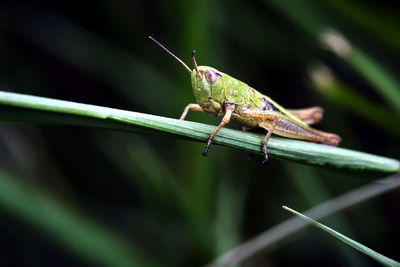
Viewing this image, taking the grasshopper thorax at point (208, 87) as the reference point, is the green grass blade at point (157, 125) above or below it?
below

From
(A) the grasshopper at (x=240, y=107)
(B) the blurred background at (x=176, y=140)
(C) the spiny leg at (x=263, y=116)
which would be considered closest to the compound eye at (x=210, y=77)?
(A) the grasshopper at (x=240, y=107)

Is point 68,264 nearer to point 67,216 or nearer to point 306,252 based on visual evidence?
point 67,216

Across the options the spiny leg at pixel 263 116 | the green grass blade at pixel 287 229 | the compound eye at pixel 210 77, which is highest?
the compound eye at pixel 210 77

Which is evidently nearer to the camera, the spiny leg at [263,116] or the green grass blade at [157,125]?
the green grass blade at [157,125]

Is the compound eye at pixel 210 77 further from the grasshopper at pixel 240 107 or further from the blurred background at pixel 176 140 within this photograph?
the blurred background at pixel 176 140

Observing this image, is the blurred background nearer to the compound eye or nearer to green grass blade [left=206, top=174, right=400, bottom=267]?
green grass blade [left=206, top=174, right=400, bottom=267]

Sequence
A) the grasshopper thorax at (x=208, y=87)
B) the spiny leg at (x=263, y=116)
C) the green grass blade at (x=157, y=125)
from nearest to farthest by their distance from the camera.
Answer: the green grass blade at (x=157, y=125) < the grasshopper thorax at (x=208, y=87) < the spiny leg at (x=263, y=116)

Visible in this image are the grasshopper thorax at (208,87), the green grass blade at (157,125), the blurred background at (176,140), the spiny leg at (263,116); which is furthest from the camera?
the blurred background at (176,140)

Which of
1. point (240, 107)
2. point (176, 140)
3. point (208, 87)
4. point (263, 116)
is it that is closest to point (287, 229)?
point (263, 116)
